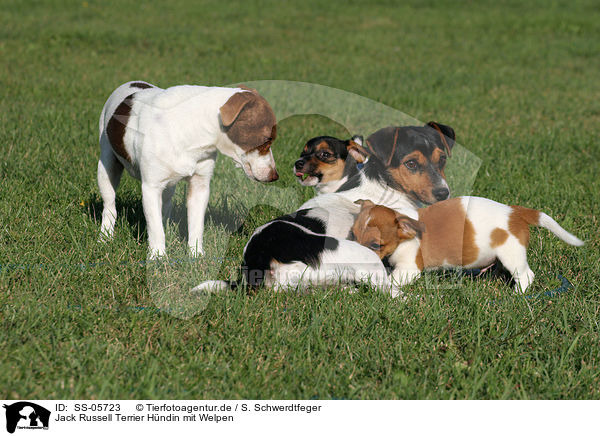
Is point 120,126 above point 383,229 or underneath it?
above

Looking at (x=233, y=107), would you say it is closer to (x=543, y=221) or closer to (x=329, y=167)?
(x=329, y=167)

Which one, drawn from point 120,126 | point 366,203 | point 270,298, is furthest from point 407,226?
point 120,126

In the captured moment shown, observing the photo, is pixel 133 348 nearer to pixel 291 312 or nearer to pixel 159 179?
pixel 291 312

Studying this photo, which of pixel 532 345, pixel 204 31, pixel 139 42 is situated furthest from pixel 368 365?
pixel 204 31

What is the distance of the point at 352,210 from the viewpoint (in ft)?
14.6

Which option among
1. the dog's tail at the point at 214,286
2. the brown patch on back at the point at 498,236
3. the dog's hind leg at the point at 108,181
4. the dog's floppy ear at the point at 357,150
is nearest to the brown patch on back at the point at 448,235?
the brown patch on back at the point at 498,236

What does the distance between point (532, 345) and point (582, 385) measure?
1.43 feet

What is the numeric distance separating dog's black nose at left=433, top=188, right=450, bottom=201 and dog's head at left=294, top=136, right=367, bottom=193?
576mm

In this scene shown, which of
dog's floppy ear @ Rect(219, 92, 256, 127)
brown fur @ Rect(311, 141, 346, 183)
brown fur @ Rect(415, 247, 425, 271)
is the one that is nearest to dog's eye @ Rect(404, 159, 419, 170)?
brown fur @ Rect(311, 141, 346, 183)

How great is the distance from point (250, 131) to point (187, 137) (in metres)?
0.45

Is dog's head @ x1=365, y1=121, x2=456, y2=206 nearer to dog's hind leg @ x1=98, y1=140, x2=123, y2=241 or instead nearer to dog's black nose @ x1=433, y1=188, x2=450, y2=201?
dog's black nose @ x1=433, y1=188, x2=450, y2=201

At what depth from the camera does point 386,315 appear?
4.03m
